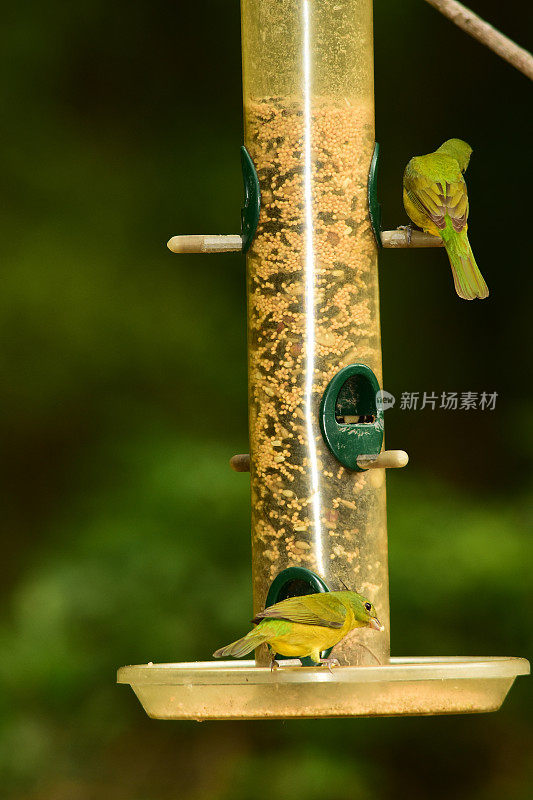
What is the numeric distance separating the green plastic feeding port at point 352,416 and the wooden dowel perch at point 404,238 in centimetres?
42

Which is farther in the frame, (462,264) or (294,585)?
(462,264)

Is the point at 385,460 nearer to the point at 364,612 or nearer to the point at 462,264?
the point at 364,612

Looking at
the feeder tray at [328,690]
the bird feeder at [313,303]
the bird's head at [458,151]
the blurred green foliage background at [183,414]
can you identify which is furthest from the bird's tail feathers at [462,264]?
the blurred green foliage background at [183,414]

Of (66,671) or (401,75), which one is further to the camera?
(401,75)

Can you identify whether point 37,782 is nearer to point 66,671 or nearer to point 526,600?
point 66,671

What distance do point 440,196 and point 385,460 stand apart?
0.99 meters

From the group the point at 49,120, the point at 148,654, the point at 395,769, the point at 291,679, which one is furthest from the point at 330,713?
the point at 49,120

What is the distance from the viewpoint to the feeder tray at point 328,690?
3340 millimetres

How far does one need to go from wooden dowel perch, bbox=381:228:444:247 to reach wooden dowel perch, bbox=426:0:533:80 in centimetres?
82

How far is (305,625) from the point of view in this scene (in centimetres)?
349

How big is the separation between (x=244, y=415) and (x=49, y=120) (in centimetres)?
190

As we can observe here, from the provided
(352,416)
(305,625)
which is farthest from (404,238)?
(305,625)

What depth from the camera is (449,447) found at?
299 inches

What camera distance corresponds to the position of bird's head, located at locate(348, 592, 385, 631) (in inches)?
143
